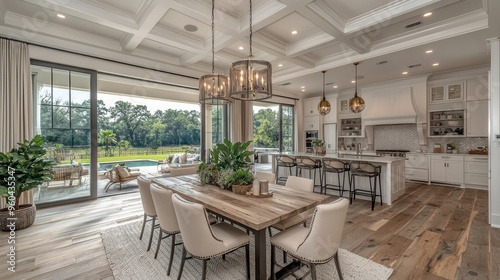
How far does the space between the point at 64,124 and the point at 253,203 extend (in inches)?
178

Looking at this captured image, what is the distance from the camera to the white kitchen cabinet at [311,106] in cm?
877

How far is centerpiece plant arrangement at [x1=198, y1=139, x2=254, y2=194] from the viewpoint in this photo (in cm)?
250

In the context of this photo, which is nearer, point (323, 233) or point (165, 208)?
point (323, 233)

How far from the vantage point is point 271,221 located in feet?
5.43

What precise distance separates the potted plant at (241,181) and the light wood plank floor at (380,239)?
152cm

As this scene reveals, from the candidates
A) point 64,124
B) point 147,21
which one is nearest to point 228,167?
point 147,21

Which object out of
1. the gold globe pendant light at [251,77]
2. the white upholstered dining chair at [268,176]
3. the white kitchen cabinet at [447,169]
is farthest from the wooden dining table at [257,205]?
the white kitchen cabinet at [447,169]

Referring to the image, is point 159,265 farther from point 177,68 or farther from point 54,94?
point 177,68

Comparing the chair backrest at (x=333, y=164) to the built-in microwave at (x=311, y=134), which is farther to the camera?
the built-in microwave at (x=311, y=134)

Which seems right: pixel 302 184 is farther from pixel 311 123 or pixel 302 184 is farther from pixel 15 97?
pixel 311 123

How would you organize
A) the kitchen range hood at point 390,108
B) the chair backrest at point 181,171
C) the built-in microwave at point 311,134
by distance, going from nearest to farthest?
the chair backrest at point 181,171 < the kitchen range hood at point 390,108 < the built-in microwave at point 311,134

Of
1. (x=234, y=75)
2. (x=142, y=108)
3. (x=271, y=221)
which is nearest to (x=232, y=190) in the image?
(x=271, y=221)

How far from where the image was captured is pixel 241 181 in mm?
2465

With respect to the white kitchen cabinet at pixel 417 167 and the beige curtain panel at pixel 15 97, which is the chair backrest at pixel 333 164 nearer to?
the white kitchen cabinet at pixel 417 167
